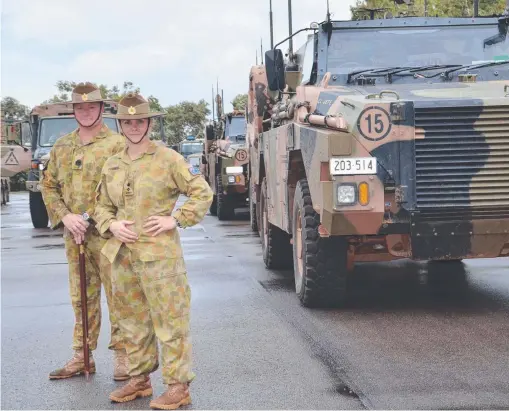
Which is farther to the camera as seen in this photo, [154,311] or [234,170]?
[234,170]

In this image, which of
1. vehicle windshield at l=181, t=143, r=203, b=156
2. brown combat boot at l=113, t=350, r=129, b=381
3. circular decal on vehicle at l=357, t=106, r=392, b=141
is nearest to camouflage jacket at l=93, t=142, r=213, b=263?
brown combat boot at l=113, t=350, r=129, b=381

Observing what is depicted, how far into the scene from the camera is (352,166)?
8250 mm

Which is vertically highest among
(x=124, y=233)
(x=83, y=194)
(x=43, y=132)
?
(x=43, y=132)

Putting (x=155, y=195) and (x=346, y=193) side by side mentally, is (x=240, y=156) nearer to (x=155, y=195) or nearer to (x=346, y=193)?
(x=346, y=193)

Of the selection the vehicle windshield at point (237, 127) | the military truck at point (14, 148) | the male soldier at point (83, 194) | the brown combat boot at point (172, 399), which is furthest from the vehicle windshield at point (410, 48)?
the military truck at point (14, 148)

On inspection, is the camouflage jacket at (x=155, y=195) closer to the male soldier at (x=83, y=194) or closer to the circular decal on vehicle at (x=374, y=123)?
the male soldier at (x=83, y=194)

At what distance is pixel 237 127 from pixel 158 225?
17.4m

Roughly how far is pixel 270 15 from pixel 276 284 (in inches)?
764

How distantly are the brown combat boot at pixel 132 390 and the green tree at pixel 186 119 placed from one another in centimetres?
7441

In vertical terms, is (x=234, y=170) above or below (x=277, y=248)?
above

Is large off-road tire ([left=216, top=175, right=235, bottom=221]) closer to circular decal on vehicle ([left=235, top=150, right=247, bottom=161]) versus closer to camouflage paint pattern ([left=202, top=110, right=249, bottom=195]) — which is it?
camouflage paint pattern ([left=202, top=110, right=249, bottom=195])

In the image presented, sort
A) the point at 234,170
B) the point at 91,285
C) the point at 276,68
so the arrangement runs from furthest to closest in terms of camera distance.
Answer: the point at 234,170 < the point at 276,68 < the point at 91,285

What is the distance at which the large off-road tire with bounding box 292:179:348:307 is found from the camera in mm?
9141

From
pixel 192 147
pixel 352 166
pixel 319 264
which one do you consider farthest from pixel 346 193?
pixel 192 147
